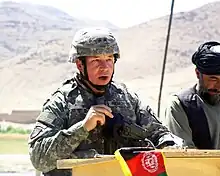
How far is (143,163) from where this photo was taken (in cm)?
250

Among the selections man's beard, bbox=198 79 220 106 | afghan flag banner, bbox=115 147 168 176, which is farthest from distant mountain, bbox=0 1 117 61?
afghan flag banner, bbox=115 147 168 176

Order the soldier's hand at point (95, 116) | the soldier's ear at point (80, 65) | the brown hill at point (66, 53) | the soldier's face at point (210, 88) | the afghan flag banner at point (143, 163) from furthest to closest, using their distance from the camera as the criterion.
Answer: the brown hill at point (66, 53) → the soldier's face at point (210, 88) → the soldier's ear at point (80, 65) → the soldier's hand at point (95, 116) → the afghan flag banner at point (143, 163)

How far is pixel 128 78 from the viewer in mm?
42375

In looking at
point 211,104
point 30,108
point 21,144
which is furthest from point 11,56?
point 211,104

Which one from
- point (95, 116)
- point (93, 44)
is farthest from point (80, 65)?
point (95, 116)

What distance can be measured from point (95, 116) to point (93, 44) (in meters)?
0.44

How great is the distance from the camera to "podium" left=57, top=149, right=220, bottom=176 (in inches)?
101

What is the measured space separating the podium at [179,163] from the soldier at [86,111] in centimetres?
59

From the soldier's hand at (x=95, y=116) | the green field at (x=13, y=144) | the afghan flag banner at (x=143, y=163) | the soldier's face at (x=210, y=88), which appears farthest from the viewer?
the green field at (x=13, y=144)

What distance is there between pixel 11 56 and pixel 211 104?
141 feet

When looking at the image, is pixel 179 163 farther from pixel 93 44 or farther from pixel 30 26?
pixel 30 26

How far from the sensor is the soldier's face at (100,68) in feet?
11.3

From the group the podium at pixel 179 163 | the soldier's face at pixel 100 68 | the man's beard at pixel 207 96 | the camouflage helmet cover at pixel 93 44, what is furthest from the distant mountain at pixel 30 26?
the podium at pixel 179 163

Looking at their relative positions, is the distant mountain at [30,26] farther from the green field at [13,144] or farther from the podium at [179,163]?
the podium at [179,163]
